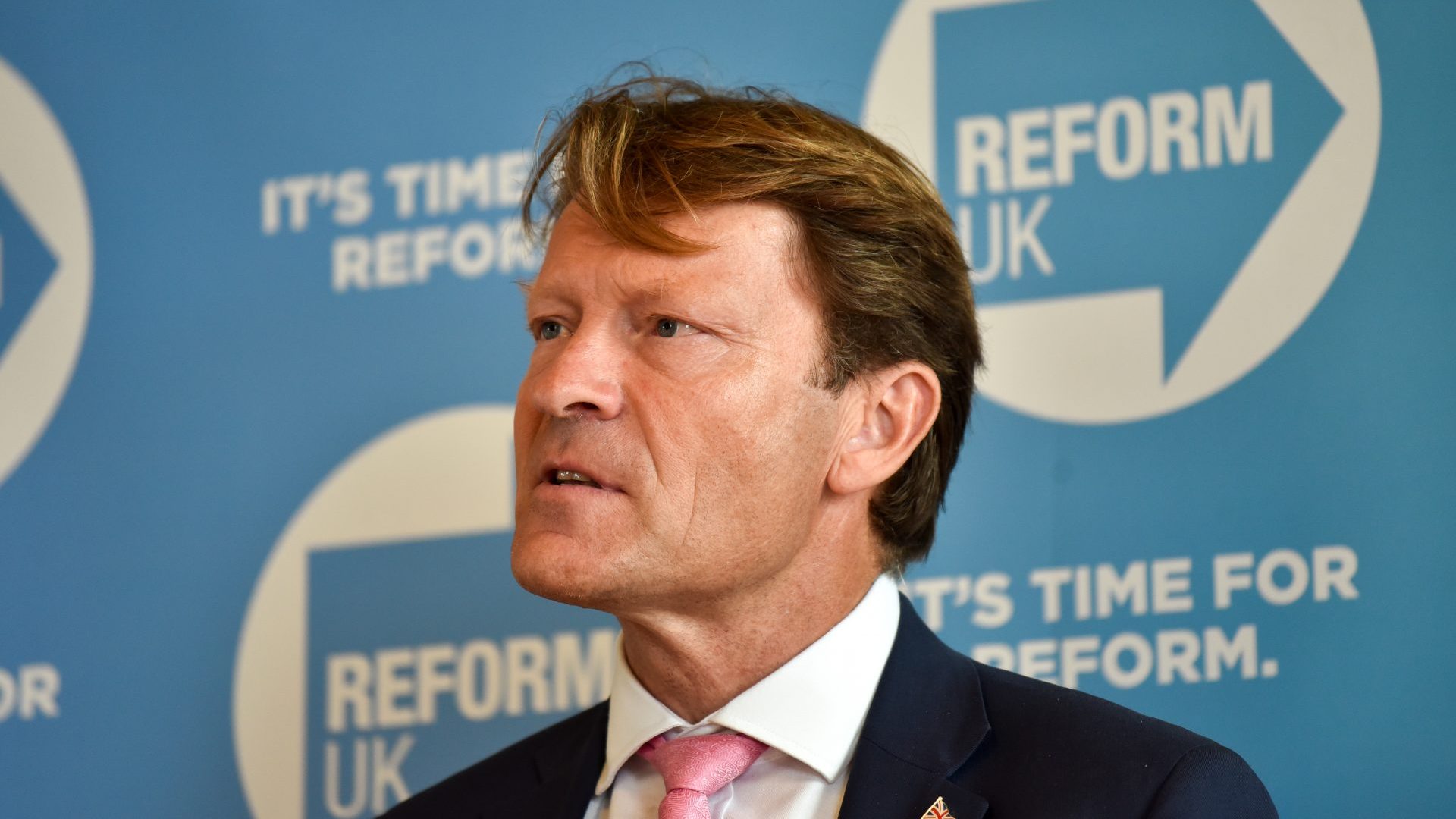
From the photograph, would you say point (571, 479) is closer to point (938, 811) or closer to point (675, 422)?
point (675, 422)

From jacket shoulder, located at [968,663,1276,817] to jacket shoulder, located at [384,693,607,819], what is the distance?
0.59 meters

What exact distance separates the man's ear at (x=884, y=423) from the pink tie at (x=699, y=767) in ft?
1.21

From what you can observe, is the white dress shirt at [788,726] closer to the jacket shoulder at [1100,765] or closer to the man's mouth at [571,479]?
Result: the jacket shoulder at [1100,765]

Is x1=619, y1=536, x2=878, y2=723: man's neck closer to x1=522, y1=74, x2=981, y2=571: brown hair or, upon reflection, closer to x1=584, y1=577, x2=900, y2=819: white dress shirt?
x1=584, y1=577, x2=900, y2=819: white dress shirt

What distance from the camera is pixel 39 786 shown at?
117 inches

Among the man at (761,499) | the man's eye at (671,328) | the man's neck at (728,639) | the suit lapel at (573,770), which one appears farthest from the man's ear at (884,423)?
the suit lapel at (573,770)

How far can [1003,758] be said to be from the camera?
201 cm

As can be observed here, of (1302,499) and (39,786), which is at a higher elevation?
(1302,499)

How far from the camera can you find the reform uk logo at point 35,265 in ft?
10.2

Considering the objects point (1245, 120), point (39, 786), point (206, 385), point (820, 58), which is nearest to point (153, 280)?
point (206, 385)

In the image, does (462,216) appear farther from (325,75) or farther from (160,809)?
(160,809)

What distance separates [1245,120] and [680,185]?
Result: 93cm

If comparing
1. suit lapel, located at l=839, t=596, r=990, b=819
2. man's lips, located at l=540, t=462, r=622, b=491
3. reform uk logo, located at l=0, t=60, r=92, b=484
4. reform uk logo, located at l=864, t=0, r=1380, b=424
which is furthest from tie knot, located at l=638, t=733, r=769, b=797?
reform uk logo, located at l=0, t=60, r=92, b=484

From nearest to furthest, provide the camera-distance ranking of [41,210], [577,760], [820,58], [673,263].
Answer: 1. [673,263]
2. [577,760]
3. [820,58]
4. [41,210]
